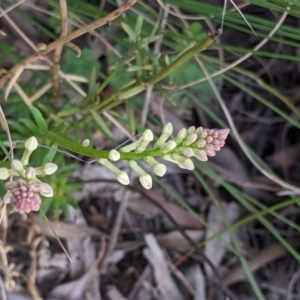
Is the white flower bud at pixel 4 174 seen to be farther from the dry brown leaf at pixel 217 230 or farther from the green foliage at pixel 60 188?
the dry brown leaf at pixel 217 230

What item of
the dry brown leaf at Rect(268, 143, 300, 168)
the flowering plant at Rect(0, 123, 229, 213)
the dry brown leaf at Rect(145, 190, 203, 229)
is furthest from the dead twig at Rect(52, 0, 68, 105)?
the dry brown leaf at Rect(268, 143, 300, 168)

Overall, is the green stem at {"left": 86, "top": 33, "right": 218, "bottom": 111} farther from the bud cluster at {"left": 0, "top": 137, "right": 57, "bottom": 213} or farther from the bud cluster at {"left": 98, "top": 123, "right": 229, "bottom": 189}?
the bud cluster at {"left": 0, "top": 137, "right": 57, "bottom": 213}

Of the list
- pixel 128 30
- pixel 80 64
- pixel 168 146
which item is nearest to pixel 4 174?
pixel 168 146

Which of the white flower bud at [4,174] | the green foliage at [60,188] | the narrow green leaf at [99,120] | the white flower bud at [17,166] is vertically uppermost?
the white flower bud at [17,166]

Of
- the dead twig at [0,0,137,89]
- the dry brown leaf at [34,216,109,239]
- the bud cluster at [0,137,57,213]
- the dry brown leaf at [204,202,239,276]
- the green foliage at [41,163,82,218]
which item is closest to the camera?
the bud cluster at [0,137,57,213]

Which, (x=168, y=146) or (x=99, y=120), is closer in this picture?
(x=168, y=146)

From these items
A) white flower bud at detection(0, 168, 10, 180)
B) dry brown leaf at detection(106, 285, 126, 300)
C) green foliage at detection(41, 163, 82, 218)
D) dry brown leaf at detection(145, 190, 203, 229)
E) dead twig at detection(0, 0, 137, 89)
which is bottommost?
dry brown leaf at detection(106, 285, 126, 300)

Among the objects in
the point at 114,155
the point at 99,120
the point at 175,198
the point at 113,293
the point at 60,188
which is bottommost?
the point at 113,293

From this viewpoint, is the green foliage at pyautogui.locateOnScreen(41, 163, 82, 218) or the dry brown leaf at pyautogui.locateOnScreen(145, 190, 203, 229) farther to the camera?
the dry brown leaf at pyautogui.locateOnScreen(145, 190, 203, 229)

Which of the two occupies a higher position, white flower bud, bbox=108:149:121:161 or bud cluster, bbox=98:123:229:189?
bud cluster, bbox=98:123:229:189

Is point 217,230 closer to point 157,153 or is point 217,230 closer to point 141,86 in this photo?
point 141,86

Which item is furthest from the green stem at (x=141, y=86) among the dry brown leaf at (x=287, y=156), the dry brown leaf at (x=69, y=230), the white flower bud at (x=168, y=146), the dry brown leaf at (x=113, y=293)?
the dry brown leaf at (x=287, y=156)

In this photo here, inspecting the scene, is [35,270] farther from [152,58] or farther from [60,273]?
[152,58]

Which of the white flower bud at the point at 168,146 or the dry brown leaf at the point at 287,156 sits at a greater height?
the white flower bud at the point at 168,146
